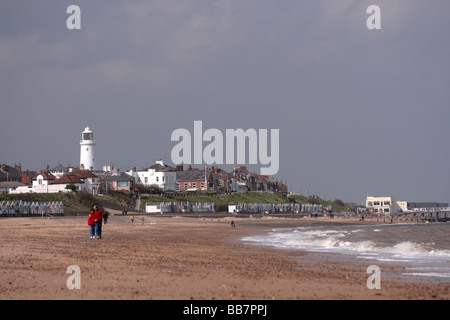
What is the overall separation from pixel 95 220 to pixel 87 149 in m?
91.5

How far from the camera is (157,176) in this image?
123375 mm

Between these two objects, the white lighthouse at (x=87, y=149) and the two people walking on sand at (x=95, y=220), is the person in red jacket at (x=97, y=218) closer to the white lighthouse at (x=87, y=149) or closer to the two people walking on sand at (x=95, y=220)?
the two people walking on sand at (x=95, y=220)

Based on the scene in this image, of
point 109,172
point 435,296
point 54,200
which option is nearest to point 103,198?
point 54,200

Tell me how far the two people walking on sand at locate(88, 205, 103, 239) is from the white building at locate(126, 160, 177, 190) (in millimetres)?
94123

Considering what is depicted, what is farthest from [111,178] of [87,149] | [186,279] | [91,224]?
[186,279]

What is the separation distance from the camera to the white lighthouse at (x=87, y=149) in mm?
114750

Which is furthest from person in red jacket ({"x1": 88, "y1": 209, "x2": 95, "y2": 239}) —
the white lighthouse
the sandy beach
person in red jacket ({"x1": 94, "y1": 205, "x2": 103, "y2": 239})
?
the white lighthouse

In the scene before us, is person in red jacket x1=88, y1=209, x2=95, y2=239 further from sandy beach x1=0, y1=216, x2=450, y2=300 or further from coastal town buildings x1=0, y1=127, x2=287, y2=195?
coastal town buildings x1=0, y1=127, x2=287, y2=195

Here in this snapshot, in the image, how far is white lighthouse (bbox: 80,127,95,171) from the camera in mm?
114750

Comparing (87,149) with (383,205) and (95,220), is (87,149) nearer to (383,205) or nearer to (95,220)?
(95,220)

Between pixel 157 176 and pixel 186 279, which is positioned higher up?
pixel 157 176

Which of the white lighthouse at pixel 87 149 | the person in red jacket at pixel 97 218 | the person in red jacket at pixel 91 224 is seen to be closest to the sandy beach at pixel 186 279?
the person in red jacket at pixel 97 218

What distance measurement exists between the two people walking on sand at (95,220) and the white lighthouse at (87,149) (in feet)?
292
